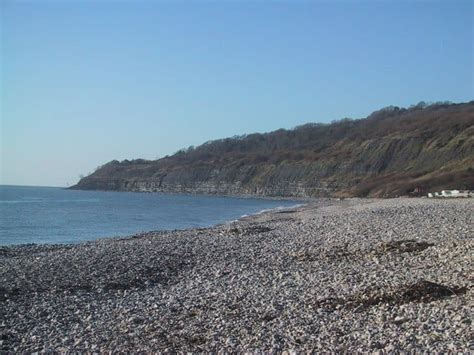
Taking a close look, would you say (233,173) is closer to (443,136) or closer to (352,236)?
(443,136)

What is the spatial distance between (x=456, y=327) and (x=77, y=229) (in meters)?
46.4

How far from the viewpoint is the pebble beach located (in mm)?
10695

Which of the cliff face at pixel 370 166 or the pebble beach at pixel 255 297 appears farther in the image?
the cliff face at pixel 370 166

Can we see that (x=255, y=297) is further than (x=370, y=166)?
No

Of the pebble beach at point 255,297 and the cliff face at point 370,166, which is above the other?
the cliff face at point 370,166

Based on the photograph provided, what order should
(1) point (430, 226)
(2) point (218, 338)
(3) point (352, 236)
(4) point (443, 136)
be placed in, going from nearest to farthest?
(2) point (218, 338), (3) point (352, 236), (1) point (430, 226), (4) point (443, 136)

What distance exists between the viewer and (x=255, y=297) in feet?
47.1

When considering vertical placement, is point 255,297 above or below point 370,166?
below

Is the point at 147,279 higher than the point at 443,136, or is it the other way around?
the point at 443,136

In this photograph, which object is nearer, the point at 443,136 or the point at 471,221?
the point at 471,221

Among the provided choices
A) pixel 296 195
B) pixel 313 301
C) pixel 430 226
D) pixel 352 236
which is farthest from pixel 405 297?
pixel 296 195

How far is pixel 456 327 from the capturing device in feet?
33.4

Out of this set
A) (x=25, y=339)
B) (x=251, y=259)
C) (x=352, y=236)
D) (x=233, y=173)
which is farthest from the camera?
(x=233, y=173)

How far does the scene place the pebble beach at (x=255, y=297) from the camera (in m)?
10.7
